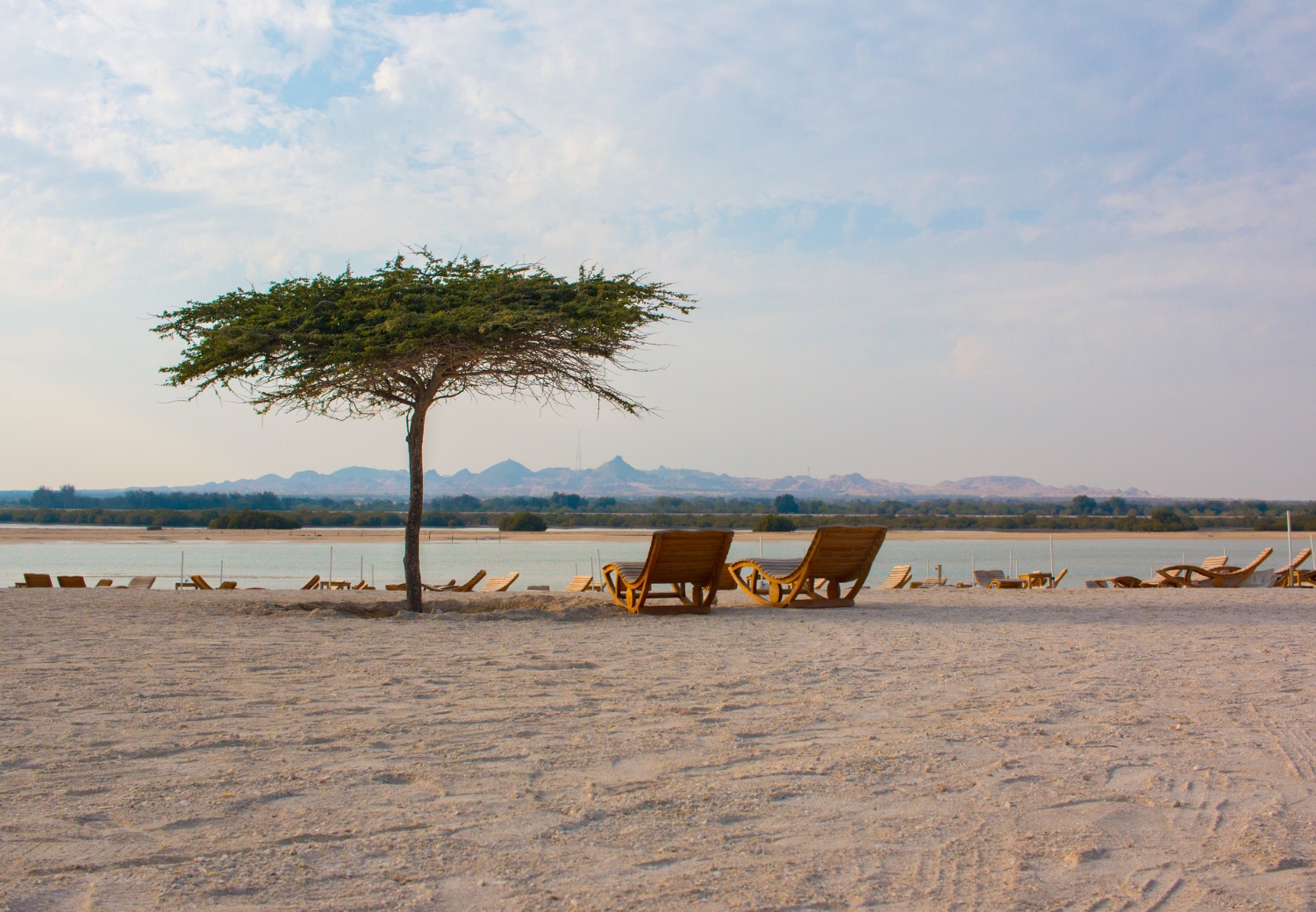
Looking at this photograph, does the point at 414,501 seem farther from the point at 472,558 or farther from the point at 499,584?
the point at 472,558

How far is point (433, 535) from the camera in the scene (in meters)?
61.2

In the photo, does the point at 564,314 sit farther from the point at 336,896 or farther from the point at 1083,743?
the point at 336,896

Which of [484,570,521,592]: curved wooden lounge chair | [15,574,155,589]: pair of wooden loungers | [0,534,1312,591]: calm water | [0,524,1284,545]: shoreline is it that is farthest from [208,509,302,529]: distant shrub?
[484,570,521,592]: curved wooden lounge chair

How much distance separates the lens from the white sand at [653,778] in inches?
105

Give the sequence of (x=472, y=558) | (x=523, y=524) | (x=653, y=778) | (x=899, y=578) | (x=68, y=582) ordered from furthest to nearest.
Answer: (x=523, y=524) → (x=472, y=558) → (x=899, y=578) → (x=68, y=582) → (x=653, y=778)

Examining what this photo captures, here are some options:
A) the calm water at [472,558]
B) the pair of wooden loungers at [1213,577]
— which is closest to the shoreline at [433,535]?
the calm water at [472,558]

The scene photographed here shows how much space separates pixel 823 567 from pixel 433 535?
174 ft

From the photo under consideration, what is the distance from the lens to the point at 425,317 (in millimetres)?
9719

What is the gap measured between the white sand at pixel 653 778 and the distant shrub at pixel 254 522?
62248 millimetres

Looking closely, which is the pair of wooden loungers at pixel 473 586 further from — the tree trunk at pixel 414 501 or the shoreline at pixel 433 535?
the shoreline at pixel 433 535

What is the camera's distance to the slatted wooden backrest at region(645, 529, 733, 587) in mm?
9781

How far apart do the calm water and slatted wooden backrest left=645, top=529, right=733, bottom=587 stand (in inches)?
437

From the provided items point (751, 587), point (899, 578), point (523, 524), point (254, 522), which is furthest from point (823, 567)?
point (254, 522)

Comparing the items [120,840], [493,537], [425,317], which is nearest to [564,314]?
[425,317]
